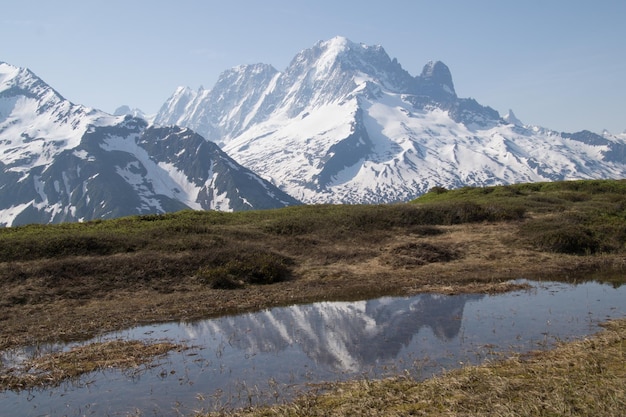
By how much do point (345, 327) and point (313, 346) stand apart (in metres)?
2.66

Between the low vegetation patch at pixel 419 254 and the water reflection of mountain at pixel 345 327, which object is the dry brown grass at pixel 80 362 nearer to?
the water reflection of mountain at pixel 345 327

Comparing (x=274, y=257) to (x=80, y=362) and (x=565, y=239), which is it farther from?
(x=565, y=239)

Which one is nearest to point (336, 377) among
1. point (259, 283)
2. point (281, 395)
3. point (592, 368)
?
point (281, 395)

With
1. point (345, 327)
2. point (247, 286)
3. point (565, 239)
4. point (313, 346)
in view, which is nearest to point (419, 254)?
point (565, 239)

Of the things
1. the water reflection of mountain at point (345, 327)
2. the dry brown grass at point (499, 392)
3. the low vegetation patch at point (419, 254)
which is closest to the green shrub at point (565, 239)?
the low vegetation patch at point (419, 254)

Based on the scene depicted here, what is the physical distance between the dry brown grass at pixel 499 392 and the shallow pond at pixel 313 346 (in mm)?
1360

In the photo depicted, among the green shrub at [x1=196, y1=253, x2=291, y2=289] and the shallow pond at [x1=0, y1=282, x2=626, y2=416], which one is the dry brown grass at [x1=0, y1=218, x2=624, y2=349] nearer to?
the green shrub at [x1=196, y1=253, x2=291, y2=289]

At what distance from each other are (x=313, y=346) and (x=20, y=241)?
25.1m

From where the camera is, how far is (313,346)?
18.2m

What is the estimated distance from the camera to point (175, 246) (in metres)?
35.4

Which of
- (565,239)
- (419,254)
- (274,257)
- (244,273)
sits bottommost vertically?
(244,273)

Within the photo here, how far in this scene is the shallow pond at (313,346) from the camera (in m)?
14.1

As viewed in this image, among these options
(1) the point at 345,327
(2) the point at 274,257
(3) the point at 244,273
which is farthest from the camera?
(2) the point at 274,257

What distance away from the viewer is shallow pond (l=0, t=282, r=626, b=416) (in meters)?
14.1
